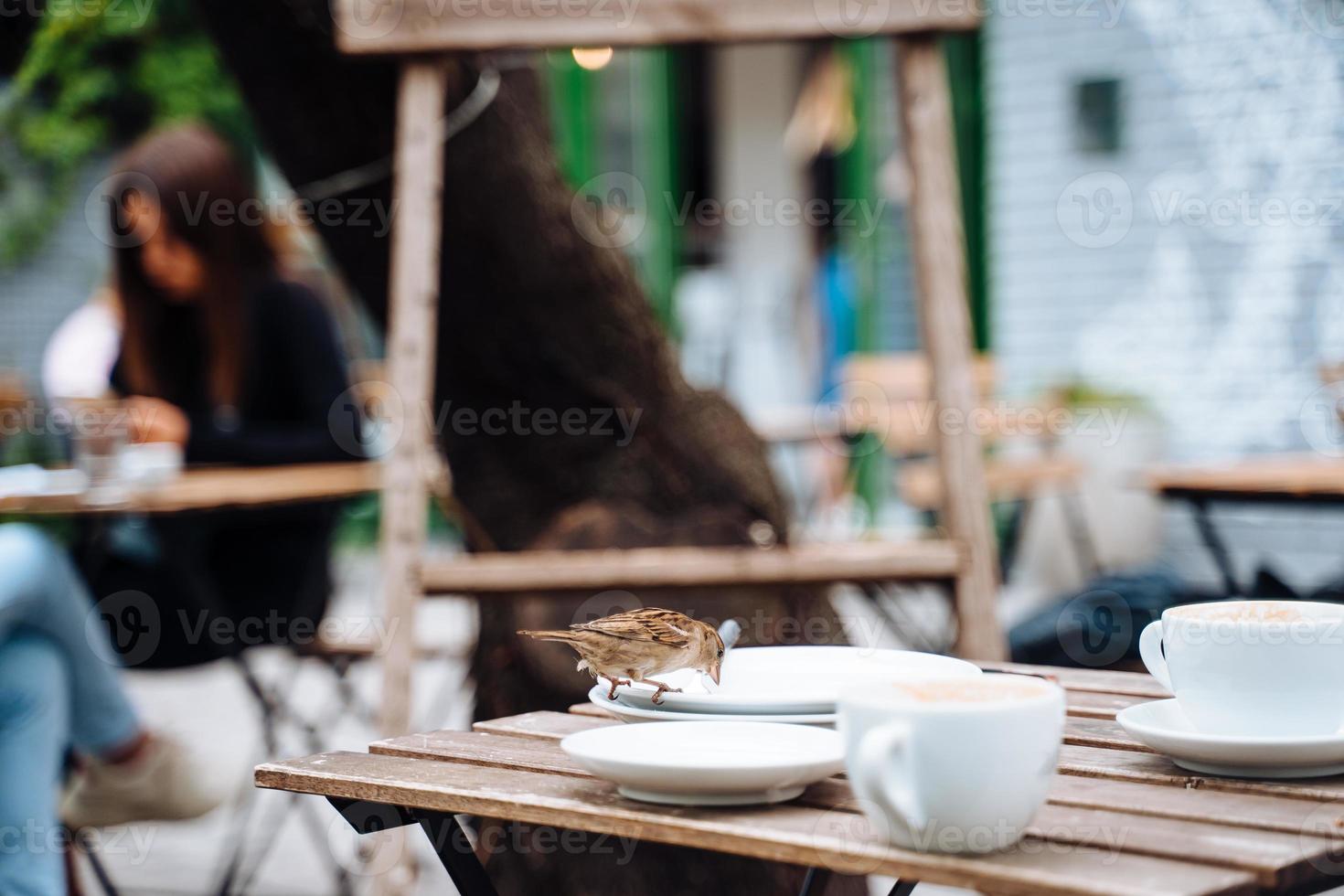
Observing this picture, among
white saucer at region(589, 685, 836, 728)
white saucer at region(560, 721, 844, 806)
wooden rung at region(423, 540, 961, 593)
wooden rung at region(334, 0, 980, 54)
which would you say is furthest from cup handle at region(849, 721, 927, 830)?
wooden rung at region(334, 0, 980, 54)

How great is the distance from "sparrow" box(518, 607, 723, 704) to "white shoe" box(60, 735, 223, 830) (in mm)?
1579

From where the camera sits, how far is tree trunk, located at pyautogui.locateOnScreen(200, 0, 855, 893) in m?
2.91

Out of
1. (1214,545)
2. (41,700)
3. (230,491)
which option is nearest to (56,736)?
(41,700)

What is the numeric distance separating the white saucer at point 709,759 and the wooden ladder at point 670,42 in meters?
1.28

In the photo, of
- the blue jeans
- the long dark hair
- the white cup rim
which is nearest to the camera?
the white cup rim

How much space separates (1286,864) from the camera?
0.82 metres

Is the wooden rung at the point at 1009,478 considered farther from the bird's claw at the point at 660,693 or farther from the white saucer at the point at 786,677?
the bird's claw at the point at 660,693

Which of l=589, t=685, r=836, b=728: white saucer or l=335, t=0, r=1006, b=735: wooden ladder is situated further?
l=335, t=0, r=1006, b=735: wooden ladder

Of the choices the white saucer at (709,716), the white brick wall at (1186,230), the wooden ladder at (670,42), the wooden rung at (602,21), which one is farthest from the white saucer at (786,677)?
the white brick wall at (1186,230)

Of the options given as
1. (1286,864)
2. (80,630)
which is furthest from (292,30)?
(1286,864)

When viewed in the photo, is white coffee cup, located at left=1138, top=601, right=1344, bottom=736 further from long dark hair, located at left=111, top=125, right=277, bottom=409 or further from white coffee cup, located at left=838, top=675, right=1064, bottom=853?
long dark hair, located at left=111, top=125, right=277, bottom=409

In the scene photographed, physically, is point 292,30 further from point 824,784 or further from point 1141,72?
point 1141,72

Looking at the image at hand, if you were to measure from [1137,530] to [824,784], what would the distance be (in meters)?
5.29

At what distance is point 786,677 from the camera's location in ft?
4.14
